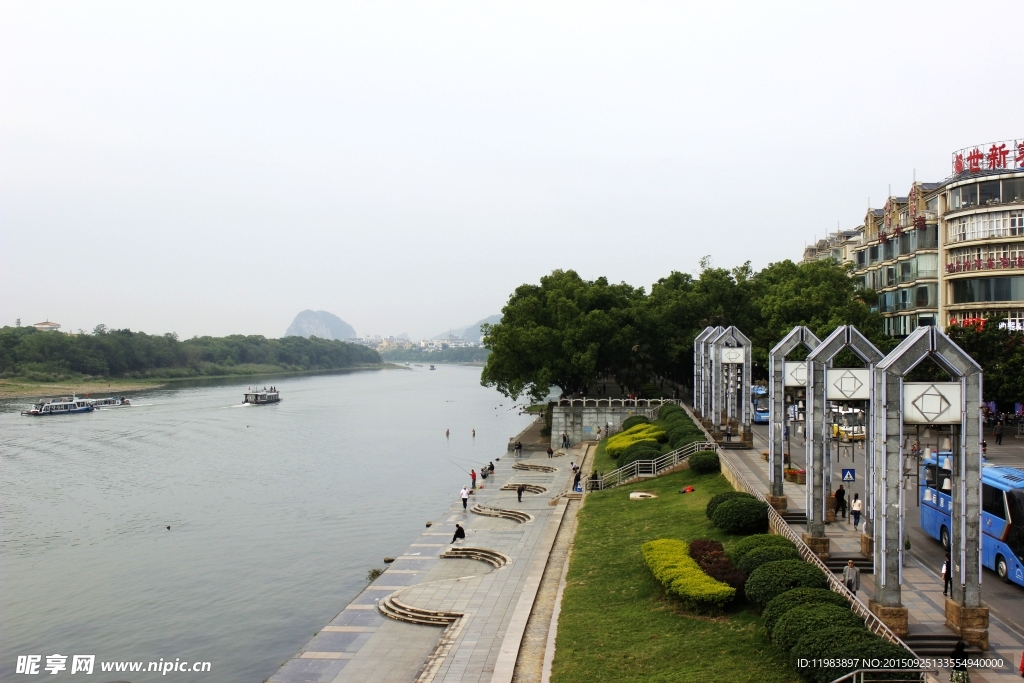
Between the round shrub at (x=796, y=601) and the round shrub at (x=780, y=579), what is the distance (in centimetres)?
60

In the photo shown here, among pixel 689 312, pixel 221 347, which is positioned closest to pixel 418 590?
pixel 689 312

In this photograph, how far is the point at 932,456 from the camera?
24.7 metres

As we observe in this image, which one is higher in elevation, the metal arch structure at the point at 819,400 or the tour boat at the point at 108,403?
the metal arch structure at the point at 819,400

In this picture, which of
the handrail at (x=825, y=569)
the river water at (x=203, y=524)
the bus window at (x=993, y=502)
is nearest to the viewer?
the handrail at (x=825, y=569)

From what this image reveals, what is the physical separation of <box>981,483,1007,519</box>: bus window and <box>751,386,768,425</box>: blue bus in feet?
94.9

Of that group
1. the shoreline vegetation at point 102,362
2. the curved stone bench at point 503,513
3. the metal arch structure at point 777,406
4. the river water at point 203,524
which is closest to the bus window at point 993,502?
the metal arch structure at point 777,406

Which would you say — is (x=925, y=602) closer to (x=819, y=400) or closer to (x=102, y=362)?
(x=819, y=400)

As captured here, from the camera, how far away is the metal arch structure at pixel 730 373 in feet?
130

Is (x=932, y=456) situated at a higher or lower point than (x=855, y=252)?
lower

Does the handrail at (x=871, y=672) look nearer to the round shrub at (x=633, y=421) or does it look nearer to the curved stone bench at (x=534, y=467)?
the curved stone bench at (x=534, y=467)

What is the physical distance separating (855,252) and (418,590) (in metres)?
58.6

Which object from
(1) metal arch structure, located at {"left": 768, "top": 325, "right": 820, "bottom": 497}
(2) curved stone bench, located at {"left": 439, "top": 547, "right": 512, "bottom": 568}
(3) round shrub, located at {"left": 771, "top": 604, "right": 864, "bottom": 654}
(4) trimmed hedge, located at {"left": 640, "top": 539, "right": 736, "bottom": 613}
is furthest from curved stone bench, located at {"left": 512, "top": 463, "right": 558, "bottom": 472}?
(3) round shrub, located at {"left": 771, "top": 604, "right": 864, "bottom": 654}

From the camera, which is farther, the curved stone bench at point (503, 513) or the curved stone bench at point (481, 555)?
the curved stone bench at point (503, 513)

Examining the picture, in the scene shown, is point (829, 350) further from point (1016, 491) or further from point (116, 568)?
point (116, 568)
